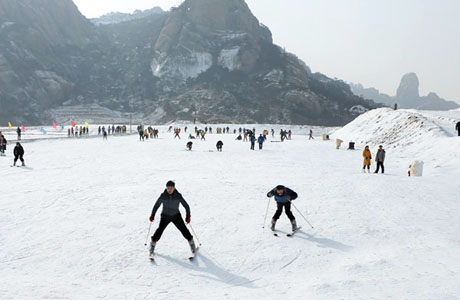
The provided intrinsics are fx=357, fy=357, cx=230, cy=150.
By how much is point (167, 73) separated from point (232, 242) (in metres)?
150

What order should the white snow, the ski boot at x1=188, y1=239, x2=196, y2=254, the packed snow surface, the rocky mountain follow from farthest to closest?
the white snow → the rocky mountain → the ski boot at x1=188, y1=239, x2=196, y2=254 → the packed snow surface

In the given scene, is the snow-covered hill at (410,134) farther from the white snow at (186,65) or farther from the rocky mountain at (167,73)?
the white snow at (186,65)

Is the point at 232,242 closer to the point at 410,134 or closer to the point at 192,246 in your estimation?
the point at 192,246

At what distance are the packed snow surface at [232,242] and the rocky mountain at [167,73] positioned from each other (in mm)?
102877

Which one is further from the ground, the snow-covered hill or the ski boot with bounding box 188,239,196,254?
the snow-covered hill

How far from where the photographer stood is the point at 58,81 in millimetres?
134125

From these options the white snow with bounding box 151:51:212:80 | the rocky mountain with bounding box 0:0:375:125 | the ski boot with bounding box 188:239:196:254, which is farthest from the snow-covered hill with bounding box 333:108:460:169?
the white snow with bounding box 151:51:212:80

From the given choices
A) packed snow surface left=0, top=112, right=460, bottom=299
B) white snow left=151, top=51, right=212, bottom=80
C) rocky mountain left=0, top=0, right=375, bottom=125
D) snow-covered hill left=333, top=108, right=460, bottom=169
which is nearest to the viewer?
packed snow surface left=0, top=112, right=460, bottom=299

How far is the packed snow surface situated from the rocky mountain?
103m

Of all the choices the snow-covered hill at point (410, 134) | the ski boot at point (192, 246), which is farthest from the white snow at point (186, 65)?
the ski boot at point (192, 246)

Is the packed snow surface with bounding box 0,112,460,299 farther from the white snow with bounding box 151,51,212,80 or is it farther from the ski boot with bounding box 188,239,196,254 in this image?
the white snow with bounding box 151,51,212,80

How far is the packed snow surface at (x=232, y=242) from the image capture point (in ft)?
20.5

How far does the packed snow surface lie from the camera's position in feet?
20.5

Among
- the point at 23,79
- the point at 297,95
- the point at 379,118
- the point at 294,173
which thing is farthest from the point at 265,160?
the point at 23,79
